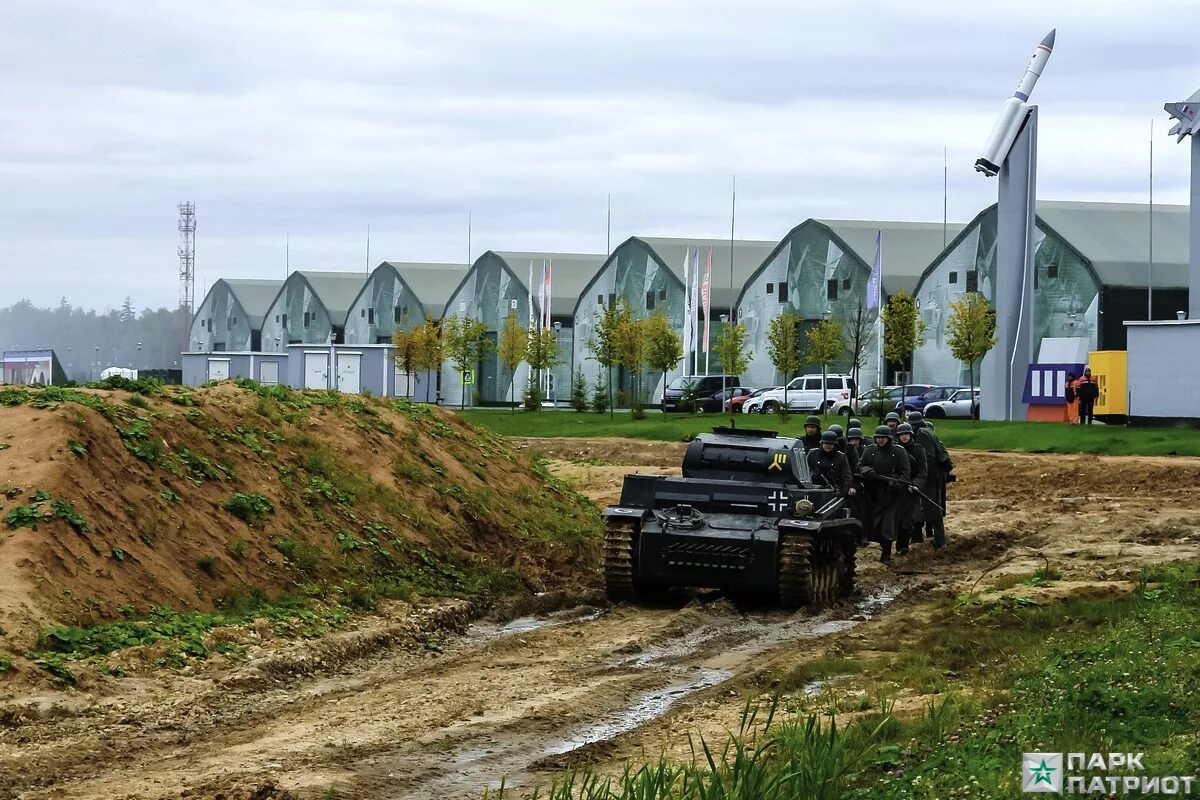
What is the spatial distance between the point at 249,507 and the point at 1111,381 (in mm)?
32989

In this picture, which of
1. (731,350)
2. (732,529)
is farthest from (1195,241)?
(732,529)

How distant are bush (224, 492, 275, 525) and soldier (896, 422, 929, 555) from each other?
8.73m

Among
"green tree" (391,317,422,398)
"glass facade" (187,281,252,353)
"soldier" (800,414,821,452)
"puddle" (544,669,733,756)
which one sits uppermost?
"glass facade" (187,281,252,353)

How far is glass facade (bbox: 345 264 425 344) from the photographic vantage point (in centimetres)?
8412

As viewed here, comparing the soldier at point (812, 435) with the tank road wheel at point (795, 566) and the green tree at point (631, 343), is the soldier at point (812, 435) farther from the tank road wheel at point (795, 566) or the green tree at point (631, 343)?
the green tree at point (631, 343)

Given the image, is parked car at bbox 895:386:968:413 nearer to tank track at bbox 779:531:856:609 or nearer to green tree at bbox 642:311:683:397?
green tree at bbox 642:311:683:397

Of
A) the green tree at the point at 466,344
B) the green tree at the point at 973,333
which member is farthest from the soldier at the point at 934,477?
the green tree at the point at 466,344

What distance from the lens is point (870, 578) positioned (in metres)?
20.7

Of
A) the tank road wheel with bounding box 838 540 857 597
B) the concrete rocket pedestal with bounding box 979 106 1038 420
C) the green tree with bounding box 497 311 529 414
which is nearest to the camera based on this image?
the tank road wheel with bounding box 838 540 857 597

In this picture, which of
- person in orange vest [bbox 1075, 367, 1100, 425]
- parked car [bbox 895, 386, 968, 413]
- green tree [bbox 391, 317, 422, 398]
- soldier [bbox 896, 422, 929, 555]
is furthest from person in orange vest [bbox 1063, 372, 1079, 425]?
green tree [bbox 391, 317, 422, 398]

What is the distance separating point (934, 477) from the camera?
23125 millimetres

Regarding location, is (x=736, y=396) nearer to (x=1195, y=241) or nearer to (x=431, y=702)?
(x=1195, y=241)

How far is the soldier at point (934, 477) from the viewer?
2289 centimetres

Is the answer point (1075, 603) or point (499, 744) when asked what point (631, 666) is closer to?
point (499, 744)
